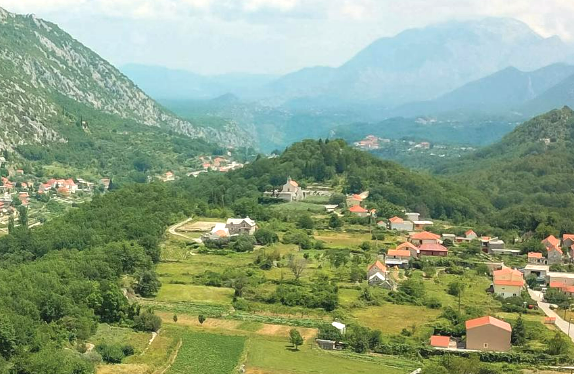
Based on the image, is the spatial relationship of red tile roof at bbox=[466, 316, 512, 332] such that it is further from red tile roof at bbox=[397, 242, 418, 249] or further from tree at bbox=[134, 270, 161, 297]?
red tile roof at bbox=[397, 242, 418, 249]

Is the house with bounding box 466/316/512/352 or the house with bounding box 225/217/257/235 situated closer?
the house with bounding box 466/316/512/352

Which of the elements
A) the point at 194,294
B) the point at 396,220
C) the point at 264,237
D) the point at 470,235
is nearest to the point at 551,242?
the point at 470,235

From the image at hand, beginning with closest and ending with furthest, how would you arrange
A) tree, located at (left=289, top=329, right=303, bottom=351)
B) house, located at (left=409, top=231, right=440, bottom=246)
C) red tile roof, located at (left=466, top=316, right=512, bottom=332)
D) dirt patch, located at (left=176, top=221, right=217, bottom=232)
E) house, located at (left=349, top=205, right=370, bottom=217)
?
tree, located at (left=289, top=329, right=303, bottom=351) < red tile roof, located at (left=466, top=316, right=512, bottom=332) < house, located at (left=409, top=231, right=440, bottom=246) < dirt patch, located at (left=176, top=221, right=217, bottom=232) < house, located at (left=349, top=205, right=370, bottom=217)

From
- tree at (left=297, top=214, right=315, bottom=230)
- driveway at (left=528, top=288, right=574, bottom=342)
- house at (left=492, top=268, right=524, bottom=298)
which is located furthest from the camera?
tree at (left=297, top=214, right=315, bottom=230)

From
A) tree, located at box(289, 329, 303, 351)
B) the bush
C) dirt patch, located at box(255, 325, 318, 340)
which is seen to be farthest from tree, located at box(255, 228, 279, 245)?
tree, located at box(289, 329, 303, 351)

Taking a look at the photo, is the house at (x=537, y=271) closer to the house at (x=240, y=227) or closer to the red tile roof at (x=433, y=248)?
the red tile roof at (x=433, y=248)

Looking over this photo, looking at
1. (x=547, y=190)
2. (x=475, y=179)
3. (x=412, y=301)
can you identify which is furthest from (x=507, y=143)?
(x=412, y=301)
